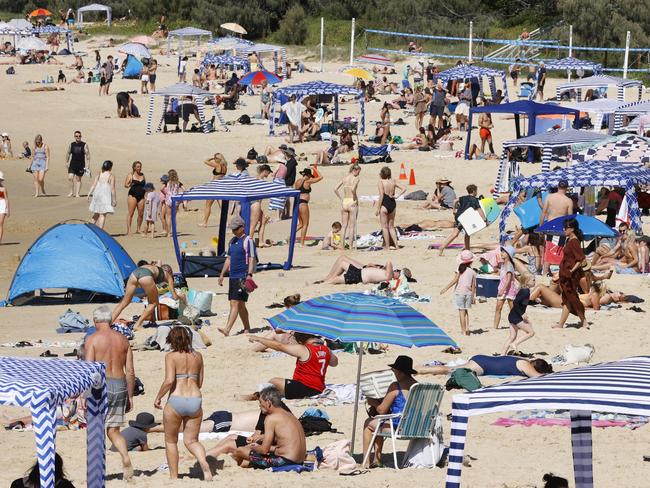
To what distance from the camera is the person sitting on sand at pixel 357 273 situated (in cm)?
1678

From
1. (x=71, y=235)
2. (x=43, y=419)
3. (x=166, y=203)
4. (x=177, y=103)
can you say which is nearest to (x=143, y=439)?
(x=43, y=419)

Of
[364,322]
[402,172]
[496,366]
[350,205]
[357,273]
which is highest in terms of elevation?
[364,322]

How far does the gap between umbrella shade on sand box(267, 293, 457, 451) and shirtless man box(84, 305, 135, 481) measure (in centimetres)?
135

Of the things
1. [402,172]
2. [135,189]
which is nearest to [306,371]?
[135,189]

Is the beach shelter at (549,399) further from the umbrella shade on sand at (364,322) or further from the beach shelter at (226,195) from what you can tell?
the beach shelter at (226,195)

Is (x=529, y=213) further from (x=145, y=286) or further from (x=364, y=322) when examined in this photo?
(x=364, y=322)

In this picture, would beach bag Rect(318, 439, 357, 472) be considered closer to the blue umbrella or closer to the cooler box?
the cooler box

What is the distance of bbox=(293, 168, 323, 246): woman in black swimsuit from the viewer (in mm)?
20312

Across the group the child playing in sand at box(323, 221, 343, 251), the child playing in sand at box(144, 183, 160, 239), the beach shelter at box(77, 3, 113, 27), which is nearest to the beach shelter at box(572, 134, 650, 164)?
the child playing in sand at box(323, 221, 343, 251)

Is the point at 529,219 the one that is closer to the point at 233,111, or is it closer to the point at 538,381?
the point at 538,381

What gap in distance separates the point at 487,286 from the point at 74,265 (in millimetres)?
4913

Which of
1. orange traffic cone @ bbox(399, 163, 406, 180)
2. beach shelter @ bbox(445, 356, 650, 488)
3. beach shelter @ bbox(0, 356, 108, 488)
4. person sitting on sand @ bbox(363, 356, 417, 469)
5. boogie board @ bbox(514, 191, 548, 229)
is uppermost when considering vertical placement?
beach shelter @ bbox(445, 356, 650, 488)

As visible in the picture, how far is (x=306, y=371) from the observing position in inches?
458

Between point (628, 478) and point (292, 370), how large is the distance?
440 cm
